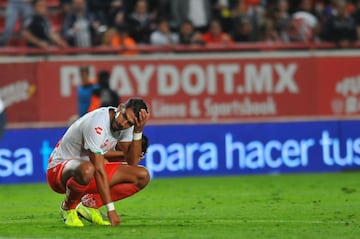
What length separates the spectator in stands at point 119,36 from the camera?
70.8 feet

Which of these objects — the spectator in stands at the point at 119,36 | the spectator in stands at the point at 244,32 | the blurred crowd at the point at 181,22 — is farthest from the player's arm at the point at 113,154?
the spectator in stands at the point at 244,32

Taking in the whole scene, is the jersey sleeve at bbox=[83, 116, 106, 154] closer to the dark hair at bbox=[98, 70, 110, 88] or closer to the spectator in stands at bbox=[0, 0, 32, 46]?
the dark hair at bbox=[98, 70, 110, 88]

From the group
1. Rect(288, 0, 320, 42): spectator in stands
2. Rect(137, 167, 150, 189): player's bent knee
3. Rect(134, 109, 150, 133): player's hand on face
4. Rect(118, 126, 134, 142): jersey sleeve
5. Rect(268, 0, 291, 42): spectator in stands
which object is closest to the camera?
Rect(134, 109, 150, 133): player's hand on face

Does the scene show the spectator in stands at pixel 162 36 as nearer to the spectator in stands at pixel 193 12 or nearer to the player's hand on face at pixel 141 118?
the spectator in stands at pixel 193 12

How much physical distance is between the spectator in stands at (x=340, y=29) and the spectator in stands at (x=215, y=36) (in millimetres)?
1928

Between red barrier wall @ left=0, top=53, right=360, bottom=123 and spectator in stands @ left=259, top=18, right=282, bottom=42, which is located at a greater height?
spectator in stands @ left=259, top=18, right=282, bottom=42

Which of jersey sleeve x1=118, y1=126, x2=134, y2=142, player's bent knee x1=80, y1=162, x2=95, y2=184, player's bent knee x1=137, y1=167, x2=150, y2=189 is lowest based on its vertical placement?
player's bent knee x1=137, y1=167, x2=150, y2=189

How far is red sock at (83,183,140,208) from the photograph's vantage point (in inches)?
476

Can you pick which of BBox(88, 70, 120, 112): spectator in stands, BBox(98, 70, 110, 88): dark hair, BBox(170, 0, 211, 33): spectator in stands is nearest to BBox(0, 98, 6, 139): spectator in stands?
BBox(88, 70, 120, 112): spectator in stands

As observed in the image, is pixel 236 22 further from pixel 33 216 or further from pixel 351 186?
pixel 33 216

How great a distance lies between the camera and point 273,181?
753 inches

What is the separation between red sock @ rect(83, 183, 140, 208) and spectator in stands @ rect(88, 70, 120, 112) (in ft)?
25.2

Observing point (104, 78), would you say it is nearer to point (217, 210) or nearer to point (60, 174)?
point (217, 210)

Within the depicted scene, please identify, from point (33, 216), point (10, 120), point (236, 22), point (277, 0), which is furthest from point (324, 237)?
point (277, 0)
